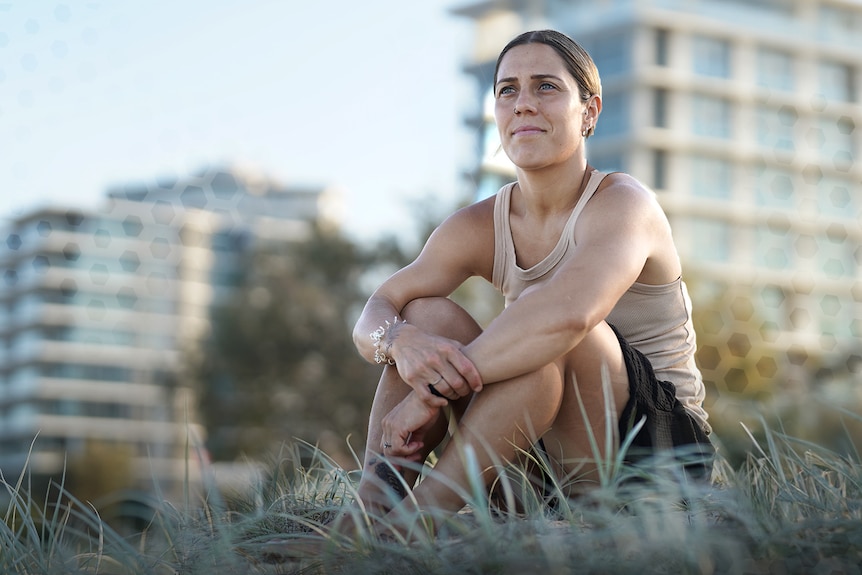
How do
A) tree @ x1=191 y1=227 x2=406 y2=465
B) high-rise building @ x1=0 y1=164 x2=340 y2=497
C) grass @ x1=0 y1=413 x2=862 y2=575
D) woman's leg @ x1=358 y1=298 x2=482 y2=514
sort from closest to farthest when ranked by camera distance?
1. grass @ x1=0 y1=413 x2=862 y2=575
2. woman's leg @ x1=358 y1=298 x2=482 y2=514
3. tree @ x1=191 y1=227 x2=406 y2=465
4. high-rise building @ x1=0 y1=164 x2=340 y2=497

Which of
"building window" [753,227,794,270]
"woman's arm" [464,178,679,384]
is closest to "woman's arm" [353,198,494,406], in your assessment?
"woman's arm" [464,178,679,384]

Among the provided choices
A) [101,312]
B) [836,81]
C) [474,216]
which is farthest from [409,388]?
[101,312]

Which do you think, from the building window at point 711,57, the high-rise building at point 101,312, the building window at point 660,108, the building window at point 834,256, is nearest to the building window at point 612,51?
the building window at point 660,108

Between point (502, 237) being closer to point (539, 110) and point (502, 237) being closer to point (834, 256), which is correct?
point (539, 110)

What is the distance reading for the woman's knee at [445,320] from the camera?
1529 millimetres

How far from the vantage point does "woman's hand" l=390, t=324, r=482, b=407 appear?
137 centimetres

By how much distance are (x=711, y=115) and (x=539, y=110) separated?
95.5ft

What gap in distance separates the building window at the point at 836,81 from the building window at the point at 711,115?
2.91 metres

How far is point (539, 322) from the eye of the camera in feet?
4.38

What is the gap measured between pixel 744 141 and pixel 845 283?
471 cm

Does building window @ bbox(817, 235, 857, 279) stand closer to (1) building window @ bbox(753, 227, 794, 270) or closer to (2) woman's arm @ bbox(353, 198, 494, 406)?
(1) building window @ bbox(753, 227, 794, 270)

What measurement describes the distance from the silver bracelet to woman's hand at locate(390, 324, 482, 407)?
0.26 ft

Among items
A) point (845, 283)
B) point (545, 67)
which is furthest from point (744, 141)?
point (545, 67)

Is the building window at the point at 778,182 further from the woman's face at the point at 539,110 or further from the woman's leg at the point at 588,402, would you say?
the woman's leg at the point at 588,402
